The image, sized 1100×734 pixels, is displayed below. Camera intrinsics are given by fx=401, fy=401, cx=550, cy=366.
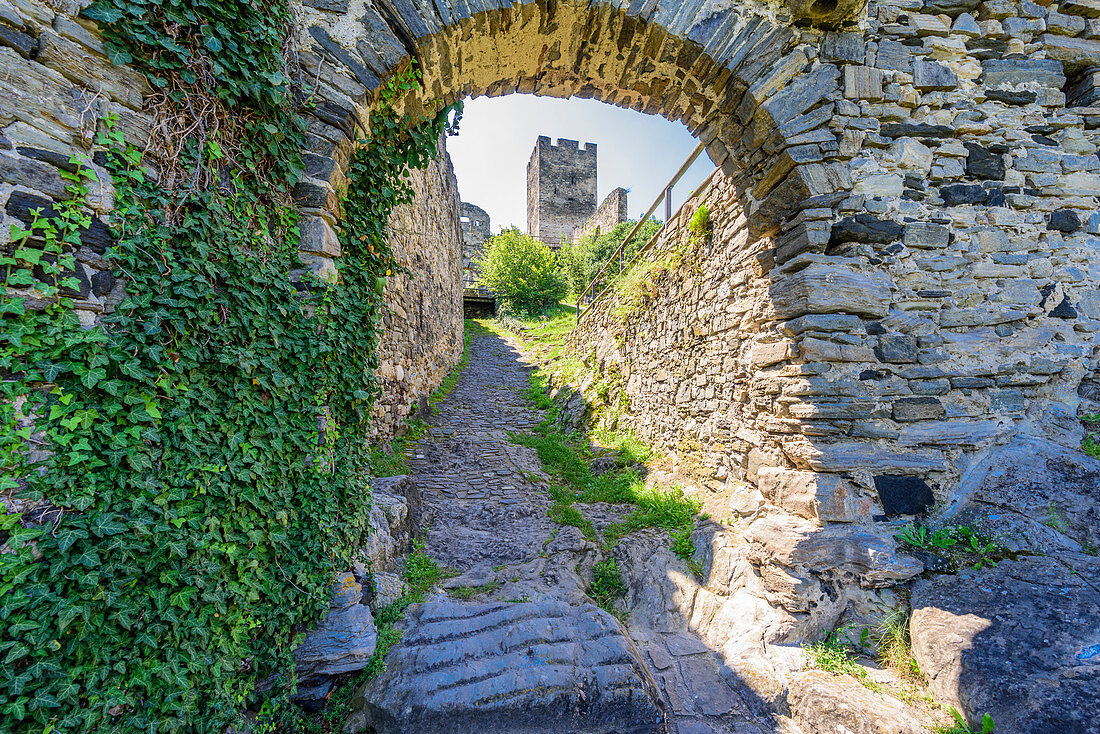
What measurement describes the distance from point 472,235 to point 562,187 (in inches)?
266

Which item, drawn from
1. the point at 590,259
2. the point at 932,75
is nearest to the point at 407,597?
→ the point at 932,75

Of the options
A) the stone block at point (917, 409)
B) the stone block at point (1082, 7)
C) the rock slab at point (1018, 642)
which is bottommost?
the rock slab at point (1018, 642)

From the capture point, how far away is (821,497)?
8.95ft

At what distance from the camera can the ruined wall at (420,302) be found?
17.7 feet

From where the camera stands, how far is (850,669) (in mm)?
2377

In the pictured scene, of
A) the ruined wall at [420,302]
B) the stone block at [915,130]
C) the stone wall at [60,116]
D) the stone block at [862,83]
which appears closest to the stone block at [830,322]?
the stone block at [915,130]

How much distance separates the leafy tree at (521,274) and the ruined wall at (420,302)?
5.83 metres

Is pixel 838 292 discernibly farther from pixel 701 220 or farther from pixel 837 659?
pixel 837 659

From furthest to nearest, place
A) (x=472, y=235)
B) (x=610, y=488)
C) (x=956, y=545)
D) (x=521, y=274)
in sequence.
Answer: (x=472, y=235) < (x=521, y=274) < (x=610, y=488) < (x=956, y=545)

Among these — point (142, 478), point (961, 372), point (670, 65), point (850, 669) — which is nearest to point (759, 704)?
point (850, 669)

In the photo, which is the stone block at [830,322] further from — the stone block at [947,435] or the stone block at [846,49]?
the stone block at [846,49]

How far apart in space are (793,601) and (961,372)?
2.02 m

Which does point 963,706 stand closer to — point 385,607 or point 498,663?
point 498,663

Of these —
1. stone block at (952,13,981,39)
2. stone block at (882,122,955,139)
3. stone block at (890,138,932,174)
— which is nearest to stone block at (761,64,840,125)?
stone block at (882,122,955,139)
